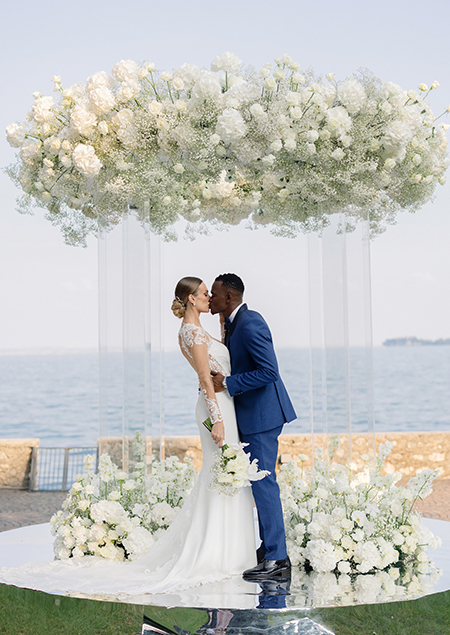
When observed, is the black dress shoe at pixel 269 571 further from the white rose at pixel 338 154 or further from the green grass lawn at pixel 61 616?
the white rose at pixel 338 154

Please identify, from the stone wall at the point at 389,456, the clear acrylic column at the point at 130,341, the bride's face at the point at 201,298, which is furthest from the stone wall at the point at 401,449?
the bride's face at the point at 201,298

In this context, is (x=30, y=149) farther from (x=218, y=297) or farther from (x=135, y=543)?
(x=135, y=543)

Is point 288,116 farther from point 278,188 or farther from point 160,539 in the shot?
point 160,539

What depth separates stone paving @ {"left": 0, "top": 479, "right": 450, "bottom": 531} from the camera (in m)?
7.91

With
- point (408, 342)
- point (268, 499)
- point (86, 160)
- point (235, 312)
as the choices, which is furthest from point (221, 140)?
point (408, 342)

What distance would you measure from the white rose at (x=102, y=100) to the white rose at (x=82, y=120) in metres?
0.07

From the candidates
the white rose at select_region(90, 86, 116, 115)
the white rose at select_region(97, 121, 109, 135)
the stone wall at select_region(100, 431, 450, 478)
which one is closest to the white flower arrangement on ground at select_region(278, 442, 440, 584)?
the white rose at select_region(97, 121, 109, 135)

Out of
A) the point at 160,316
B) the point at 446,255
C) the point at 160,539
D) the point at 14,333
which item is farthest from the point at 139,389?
the point at 446,255

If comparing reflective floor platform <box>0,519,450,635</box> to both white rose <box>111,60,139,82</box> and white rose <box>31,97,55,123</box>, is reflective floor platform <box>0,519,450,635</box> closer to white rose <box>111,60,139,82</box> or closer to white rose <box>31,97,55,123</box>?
white rose <box>31,97,55,123</box>

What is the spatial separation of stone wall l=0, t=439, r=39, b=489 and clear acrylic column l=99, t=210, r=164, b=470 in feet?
17.9

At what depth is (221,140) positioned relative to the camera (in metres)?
4.06

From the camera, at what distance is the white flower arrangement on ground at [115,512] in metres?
4.27

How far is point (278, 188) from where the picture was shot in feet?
14.7

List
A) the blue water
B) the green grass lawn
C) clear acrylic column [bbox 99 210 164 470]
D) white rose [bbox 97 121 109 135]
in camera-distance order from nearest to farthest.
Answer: the green grass lawn
white rose [bbox 97 121 109 135]
clear acrylic column [bbox 99 210 164 470]
the blue water
